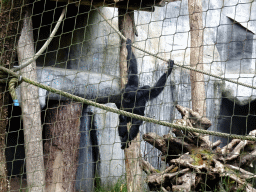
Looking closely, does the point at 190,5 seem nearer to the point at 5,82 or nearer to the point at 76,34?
the point at 76,34

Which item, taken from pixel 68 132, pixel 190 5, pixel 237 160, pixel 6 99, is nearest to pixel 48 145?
pixel 68 132

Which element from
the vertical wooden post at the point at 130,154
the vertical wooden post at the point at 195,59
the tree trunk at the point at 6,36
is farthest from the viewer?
the vertical wooden post at the point at 195,59

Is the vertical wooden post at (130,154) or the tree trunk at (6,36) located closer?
the tree trunk at (6,36)

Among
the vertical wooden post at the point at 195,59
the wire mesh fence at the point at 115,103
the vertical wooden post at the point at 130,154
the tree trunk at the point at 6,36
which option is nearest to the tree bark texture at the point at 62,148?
the wire mesh fence at the point at 115,103

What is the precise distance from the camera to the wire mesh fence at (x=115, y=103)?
214cm

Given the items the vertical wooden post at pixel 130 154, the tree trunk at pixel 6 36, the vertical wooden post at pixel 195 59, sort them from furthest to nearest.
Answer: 1. the vertical wooden post at pixel 195 59
2. the vertical wooden post at pixel 130 154
3. the tree trunk at pixel 6 36

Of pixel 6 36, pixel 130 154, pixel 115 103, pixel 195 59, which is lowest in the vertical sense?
pixel 130 154

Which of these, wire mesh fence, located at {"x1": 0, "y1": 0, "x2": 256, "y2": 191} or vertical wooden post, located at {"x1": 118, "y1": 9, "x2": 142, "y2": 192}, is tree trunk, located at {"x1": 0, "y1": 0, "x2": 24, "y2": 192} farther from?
vertical wooden post, located at {"x1": 118, "y1": 9, "x2": 142, "y2": 192}

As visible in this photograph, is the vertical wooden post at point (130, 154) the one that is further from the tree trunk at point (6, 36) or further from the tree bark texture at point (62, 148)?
the tree trunk at point (6, 36)

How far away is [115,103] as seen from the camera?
13.9 ft

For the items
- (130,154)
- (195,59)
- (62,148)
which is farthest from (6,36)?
(195,59)

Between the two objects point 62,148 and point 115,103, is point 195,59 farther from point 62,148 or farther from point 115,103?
point 62,148

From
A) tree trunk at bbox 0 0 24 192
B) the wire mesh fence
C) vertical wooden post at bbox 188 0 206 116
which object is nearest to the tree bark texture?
the wire mesh fence

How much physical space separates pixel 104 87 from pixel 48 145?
3.42 feet
